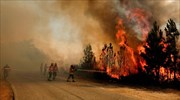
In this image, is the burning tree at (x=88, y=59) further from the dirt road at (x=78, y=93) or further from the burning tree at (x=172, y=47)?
the dirt road at (x=78, y=93)

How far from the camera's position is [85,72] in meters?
47.6

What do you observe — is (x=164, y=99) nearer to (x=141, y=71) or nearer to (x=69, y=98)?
(x=69, y=98)

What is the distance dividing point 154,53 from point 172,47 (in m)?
4.03

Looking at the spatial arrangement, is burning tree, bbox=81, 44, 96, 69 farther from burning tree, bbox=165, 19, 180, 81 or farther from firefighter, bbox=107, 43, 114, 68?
burning tree, bbox=165, 19, 180, 81

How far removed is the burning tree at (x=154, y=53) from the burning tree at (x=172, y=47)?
4.55 ft

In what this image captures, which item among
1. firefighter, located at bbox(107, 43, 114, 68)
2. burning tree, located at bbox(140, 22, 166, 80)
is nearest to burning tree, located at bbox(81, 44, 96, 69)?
firefighter, located at bbox(107, 43, 114, 68)

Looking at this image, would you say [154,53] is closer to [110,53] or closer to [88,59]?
[110,53]

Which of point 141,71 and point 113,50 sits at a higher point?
point 113,50

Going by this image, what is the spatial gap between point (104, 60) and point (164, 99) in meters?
36.8

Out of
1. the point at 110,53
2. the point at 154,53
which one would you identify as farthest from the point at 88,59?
the point at 154,53

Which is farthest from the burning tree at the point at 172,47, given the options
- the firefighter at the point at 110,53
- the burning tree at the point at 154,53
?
the firefighter at the point at 110,53

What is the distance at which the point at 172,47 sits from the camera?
40562 mm

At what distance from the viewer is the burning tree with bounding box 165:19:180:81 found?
3891cm

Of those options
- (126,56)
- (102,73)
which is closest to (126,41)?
(126,56)
